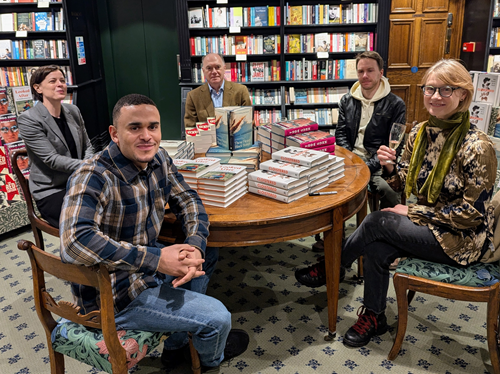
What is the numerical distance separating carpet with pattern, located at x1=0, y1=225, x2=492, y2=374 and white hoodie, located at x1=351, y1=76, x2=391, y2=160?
0.92 meters

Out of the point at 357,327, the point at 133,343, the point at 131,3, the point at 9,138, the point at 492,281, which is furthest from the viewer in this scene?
the point at 131,3

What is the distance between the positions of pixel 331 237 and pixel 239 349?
76cm

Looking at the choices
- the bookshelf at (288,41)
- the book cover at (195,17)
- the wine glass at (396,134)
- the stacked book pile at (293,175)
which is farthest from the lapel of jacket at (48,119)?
the book cover at (195,17)

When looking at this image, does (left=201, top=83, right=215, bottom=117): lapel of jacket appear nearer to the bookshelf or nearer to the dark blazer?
the dark blazer

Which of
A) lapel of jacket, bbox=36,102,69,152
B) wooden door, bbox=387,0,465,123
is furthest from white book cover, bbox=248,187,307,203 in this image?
wooden door, bbox=387,0,465,123

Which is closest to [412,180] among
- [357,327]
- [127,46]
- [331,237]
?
[331,237]

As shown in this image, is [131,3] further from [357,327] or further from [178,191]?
[357,327]

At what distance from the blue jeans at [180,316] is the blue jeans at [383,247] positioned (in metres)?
0.84

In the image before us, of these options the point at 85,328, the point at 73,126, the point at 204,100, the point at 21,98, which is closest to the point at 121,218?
the point at 85,328

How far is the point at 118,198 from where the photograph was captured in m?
1.67

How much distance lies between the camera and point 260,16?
5273mm

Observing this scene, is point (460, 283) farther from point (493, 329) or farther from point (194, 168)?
point (194, 168)

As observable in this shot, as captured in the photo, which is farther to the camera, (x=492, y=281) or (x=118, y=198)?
(x=492, y=281)

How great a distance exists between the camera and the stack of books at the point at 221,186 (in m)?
2.05
